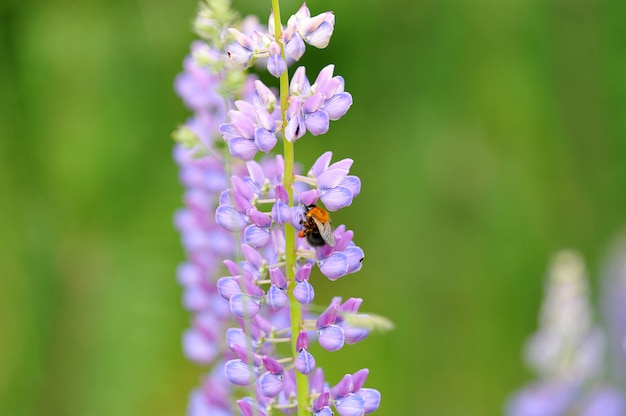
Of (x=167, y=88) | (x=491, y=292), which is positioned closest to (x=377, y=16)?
(x=167, y=88)

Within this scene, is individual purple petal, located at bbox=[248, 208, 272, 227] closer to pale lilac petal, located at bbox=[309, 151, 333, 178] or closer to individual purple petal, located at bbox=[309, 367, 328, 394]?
pale lilac petal, located at bbox=[309, 151, 333, 178]

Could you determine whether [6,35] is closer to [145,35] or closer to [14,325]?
[145,35]

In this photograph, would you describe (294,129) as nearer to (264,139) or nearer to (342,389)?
(264,139)

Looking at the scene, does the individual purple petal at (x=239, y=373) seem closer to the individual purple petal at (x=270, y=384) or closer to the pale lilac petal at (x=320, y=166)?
the individual purple petal at (x=270, y=384)

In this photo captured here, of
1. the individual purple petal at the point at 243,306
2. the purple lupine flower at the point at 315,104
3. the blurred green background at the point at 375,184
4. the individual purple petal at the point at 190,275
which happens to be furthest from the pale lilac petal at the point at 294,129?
the blurred green background at the point at 375,184

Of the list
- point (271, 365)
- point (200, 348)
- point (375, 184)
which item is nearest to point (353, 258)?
point (271, 365)

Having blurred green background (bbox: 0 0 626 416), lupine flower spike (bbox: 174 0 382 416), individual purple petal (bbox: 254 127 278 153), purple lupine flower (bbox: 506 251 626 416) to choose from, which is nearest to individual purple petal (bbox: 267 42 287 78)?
lupine flower spike (bbox: 174 0 382 416)
